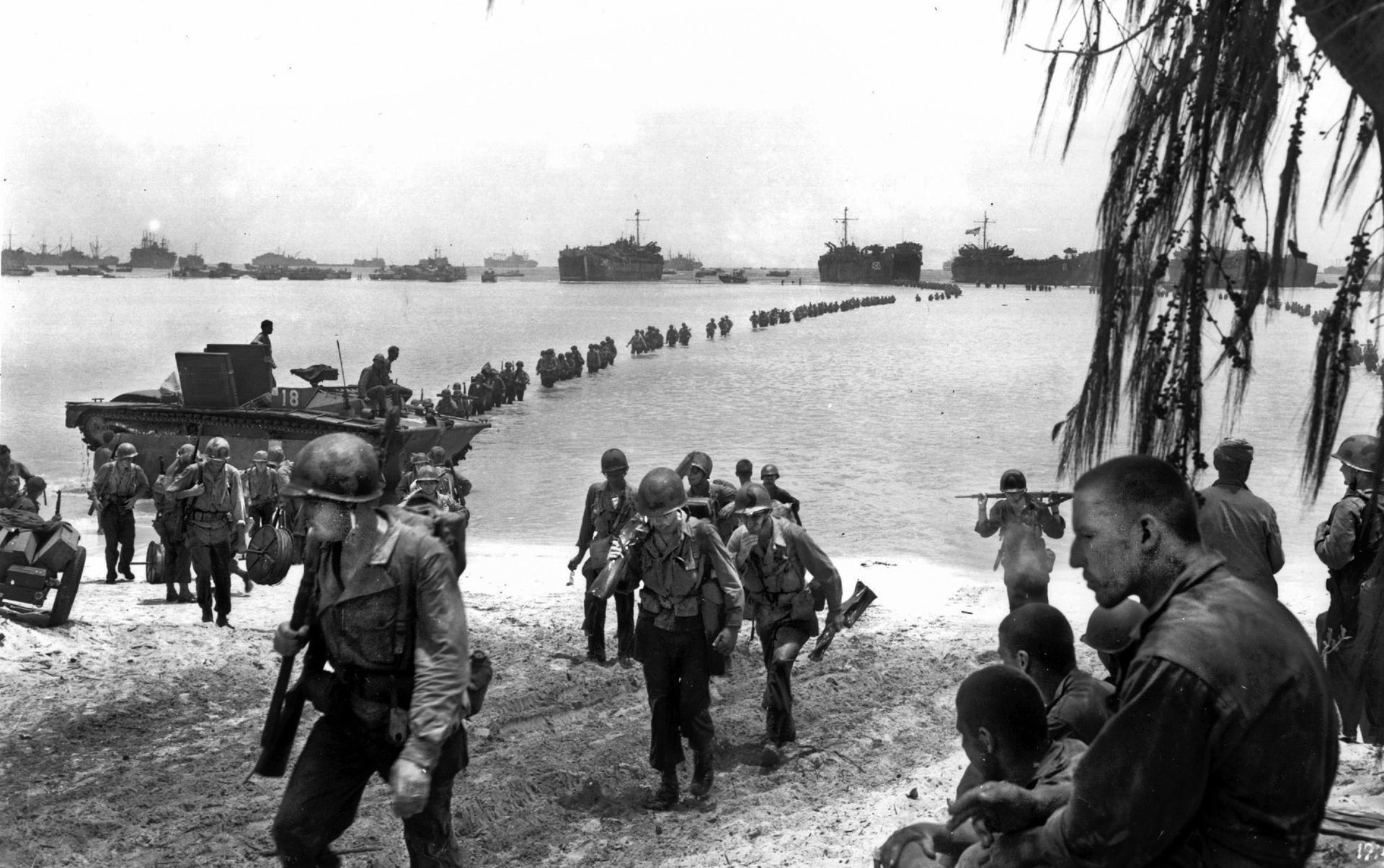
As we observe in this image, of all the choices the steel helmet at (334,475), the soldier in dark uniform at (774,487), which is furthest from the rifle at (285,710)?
the soldier in dark uniform at (774,487)

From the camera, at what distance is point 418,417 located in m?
22.3

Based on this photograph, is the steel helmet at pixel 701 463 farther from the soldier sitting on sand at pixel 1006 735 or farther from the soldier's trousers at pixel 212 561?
the soldier sitting on sand at pixel 1006 735

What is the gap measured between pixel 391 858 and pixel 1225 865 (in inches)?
168

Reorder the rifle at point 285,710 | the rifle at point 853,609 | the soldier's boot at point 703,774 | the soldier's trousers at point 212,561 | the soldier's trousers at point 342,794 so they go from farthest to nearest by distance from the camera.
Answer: the soldier's trousers at point 212,561
the rifle at point 853,609
the soldier's boot at point 703,774
the rifle at point 285,710
the soldier's trousers at point 342,794

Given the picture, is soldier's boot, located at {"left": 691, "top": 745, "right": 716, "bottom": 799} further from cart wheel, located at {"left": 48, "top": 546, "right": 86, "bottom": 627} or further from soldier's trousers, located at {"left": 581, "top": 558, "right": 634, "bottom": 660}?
cart wheel, located at {"left": 48, "top": 546, "right": 86, "bottom": 627}

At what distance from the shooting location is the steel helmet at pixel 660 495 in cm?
615

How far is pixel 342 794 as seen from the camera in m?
3.91

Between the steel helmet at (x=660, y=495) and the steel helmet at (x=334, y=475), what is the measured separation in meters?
2.29

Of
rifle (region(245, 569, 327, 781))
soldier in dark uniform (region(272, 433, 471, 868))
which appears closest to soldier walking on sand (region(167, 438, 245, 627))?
rifle (region(245, 569, 327, 781))

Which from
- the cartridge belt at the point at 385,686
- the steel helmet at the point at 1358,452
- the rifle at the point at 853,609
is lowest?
the rifle at the point at 853,609

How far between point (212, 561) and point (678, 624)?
533cm

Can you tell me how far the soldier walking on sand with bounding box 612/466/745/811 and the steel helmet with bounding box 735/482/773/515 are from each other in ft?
2.32

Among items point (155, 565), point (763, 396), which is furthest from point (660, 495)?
point (763, 396)

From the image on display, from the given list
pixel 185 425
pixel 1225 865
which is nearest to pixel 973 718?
pixel 1225 865
